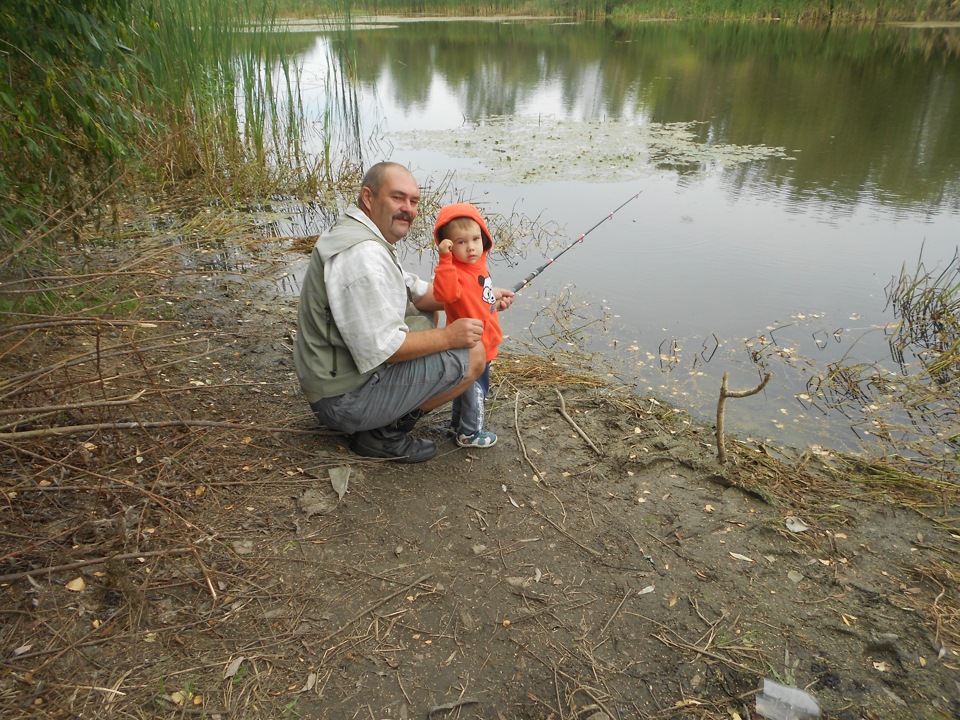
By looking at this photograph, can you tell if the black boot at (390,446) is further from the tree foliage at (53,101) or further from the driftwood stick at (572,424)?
the tree foliage at (53,101)

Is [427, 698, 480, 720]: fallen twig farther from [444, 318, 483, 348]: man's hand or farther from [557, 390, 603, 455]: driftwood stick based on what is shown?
[557, 390, 603, 455]: driftwood stick

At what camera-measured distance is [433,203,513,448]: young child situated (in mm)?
2514

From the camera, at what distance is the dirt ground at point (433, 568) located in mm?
1767

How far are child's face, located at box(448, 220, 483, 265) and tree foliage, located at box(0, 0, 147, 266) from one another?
1373 millimetres

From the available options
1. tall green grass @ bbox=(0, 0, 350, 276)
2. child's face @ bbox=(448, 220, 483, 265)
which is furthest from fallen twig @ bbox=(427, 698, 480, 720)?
tall green grass @ bbox=(0, 0, 350, 276)

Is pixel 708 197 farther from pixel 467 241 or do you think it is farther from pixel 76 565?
pixel 76 565

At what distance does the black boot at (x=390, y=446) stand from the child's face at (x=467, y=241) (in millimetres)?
747

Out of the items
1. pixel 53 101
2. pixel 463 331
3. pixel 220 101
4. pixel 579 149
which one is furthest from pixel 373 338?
pixel 579 149

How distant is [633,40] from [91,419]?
17750 millimetres

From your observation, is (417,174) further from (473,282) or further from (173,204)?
(473,282)

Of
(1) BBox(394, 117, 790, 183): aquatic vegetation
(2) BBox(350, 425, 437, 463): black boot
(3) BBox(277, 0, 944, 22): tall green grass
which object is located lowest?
(2) BBox(350, 425, 437, 463): black boot

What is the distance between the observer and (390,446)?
2672 mm

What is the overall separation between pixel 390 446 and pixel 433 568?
621 millimetres

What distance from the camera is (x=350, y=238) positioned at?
2363mm
